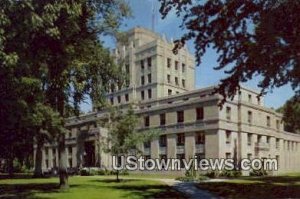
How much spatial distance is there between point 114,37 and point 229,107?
3395cm

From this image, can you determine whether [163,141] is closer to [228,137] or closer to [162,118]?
[162,118]

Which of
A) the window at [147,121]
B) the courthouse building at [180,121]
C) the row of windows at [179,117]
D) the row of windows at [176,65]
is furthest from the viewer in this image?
the row of windows at [176,65]

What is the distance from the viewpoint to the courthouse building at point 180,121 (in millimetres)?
61750

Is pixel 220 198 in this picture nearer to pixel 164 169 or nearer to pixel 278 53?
pixel 278 53

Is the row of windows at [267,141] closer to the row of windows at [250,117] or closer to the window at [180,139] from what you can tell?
the row of windows at [250,117]

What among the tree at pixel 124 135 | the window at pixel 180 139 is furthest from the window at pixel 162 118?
the tree at pixel 124 135

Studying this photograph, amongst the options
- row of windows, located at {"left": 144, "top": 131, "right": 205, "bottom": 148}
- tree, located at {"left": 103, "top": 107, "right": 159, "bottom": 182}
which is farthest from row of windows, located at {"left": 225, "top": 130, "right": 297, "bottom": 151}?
tree, located at {"left": 103, "top": 107, "right": 159, "bottom": 182}

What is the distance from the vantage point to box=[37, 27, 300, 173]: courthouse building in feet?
203

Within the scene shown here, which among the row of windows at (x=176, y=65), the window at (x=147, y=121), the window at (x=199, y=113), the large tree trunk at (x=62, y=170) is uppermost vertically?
the row of windows at (x=176, y=65)

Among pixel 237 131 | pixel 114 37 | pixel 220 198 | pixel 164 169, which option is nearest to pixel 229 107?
pixel 237 131

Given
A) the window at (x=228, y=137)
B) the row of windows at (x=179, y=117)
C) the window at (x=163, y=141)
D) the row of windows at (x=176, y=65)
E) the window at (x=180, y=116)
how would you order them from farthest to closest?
the row of windows at (x=176, y=65) → the window at (x=163, y=141) → the window at (x=180, y=116) → the row of windows at (x=179, y=117) → the window at (x=228, y=137)

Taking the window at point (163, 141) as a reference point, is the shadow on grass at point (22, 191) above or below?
below

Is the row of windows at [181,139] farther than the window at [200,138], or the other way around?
the row of windows at [181,139]

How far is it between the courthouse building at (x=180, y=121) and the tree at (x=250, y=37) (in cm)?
1996
